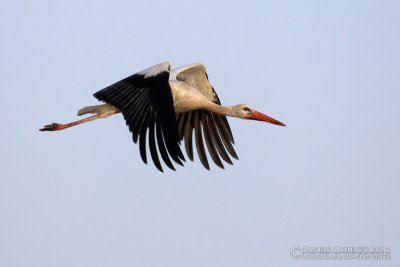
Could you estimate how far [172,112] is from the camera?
45.9ft

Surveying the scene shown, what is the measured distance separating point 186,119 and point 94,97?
2414 millimetres

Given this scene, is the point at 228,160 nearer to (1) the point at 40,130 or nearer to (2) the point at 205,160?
(2) the point at 205,160

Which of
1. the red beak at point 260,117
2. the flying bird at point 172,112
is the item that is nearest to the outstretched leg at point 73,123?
the flying bird at point 172,112

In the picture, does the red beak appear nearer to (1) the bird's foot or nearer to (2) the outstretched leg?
(2) the outstretched leg

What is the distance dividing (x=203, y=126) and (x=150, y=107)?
2.86 m

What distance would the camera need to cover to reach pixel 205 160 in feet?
53.8

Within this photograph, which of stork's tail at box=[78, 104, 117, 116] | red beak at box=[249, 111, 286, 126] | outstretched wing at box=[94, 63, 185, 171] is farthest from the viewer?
red beak at box=[249, 111, 286, 126]

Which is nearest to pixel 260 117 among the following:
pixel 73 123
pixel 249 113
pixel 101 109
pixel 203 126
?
pixel 249 113

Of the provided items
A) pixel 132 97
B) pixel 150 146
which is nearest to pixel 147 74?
pixel 132 97

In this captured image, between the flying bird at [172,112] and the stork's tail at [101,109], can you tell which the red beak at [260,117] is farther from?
the stork's tail at [101,109]

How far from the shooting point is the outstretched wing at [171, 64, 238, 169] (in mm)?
16547

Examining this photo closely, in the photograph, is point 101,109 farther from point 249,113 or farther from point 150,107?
point 249,113

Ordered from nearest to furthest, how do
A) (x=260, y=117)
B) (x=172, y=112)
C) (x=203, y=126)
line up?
(x=172, y=112) < (x=260, y=117) < (x=203, y=126)

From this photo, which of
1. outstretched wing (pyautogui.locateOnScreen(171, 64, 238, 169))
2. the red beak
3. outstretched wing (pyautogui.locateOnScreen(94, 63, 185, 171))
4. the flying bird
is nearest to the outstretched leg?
the flying bird
